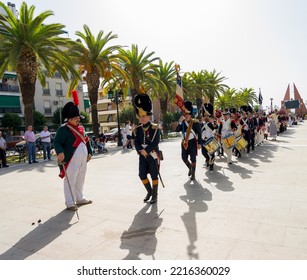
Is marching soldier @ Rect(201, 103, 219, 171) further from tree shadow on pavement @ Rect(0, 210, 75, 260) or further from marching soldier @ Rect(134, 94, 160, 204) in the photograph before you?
tree shadow on pavement @ Rect(0, 210, 75, 260)

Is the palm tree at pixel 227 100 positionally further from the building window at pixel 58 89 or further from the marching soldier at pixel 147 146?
the marching soldier at pixel 147 146

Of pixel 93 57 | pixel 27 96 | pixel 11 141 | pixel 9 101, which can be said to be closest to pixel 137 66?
pixel 93 57

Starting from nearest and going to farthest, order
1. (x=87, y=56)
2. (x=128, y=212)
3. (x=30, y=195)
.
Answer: (x=128, y=212)
(x=30, y=195)
(x=87, y=56)

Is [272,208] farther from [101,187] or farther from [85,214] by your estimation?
[101,187]

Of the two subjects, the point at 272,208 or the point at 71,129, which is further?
the point at 71,129

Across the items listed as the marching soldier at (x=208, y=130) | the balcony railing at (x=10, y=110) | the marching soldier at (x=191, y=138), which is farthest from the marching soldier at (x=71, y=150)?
the balcony railing at (x=10, y=110)

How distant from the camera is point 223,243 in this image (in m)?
3.48

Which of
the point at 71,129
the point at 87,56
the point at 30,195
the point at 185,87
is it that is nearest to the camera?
the point at 71,129

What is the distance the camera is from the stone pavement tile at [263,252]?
3.08 metres

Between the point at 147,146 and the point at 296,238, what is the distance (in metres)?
2.98

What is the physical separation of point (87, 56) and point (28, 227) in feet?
55.6

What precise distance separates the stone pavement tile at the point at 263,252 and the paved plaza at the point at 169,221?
0.03ft

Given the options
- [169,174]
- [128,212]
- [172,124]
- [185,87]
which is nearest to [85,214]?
[128,212]

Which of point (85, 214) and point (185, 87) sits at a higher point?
point (185, 87)
